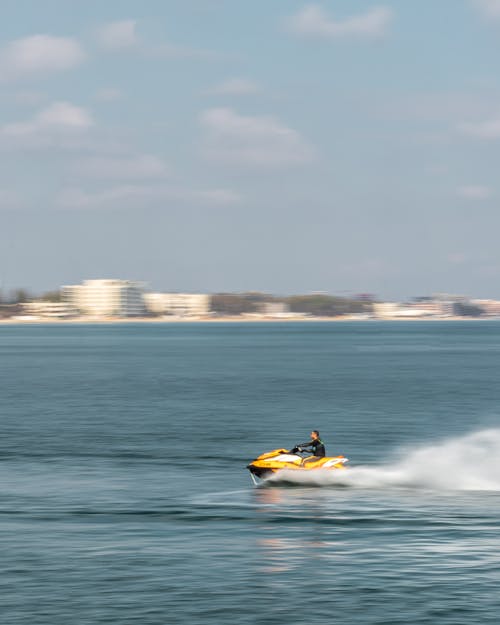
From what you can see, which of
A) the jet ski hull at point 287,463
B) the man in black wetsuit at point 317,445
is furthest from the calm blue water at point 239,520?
the man in black wetsuit at point 317,445

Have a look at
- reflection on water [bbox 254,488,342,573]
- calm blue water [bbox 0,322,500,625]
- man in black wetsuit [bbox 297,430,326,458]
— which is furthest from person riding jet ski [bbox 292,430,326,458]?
reflection on water [bbox 254,488,342,573]

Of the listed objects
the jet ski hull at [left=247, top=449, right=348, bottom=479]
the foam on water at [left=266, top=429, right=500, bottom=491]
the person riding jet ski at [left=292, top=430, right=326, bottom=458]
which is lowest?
the foam on water at [left=266, top=429, right=500, bottom=491]

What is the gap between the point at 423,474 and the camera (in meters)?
40.3

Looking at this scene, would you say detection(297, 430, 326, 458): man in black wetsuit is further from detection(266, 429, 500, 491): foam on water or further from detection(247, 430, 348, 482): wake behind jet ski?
detection(266, 429, 500, 491): foam on water

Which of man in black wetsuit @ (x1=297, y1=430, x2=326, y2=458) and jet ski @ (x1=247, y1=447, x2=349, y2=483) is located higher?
man in black wetsuit @ (x1=297, y1=430, x2=326, y2=458)

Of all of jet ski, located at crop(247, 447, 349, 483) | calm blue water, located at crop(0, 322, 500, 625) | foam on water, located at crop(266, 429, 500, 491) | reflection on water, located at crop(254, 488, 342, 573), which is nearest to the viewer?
A: calm blue water, located at crop(0, 322, 500, 625)

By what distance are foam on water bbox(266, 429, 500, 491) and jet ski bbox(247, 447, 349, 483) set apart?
0.20 meters

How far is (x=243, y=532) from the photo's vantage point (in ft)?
101

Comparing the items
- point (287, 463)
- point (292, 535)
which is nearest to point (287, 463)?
point (287, 463)

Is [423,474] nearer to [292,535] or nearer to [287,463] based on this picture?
[287,463]

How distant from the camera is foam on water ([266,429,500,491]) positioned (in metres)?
38.5

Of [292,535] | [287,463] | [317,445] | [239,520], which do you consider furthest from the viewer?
[287,463]

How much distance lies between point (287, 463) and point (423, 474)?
572 centimetres

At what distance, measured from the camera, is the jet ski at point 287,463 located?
38312mm
